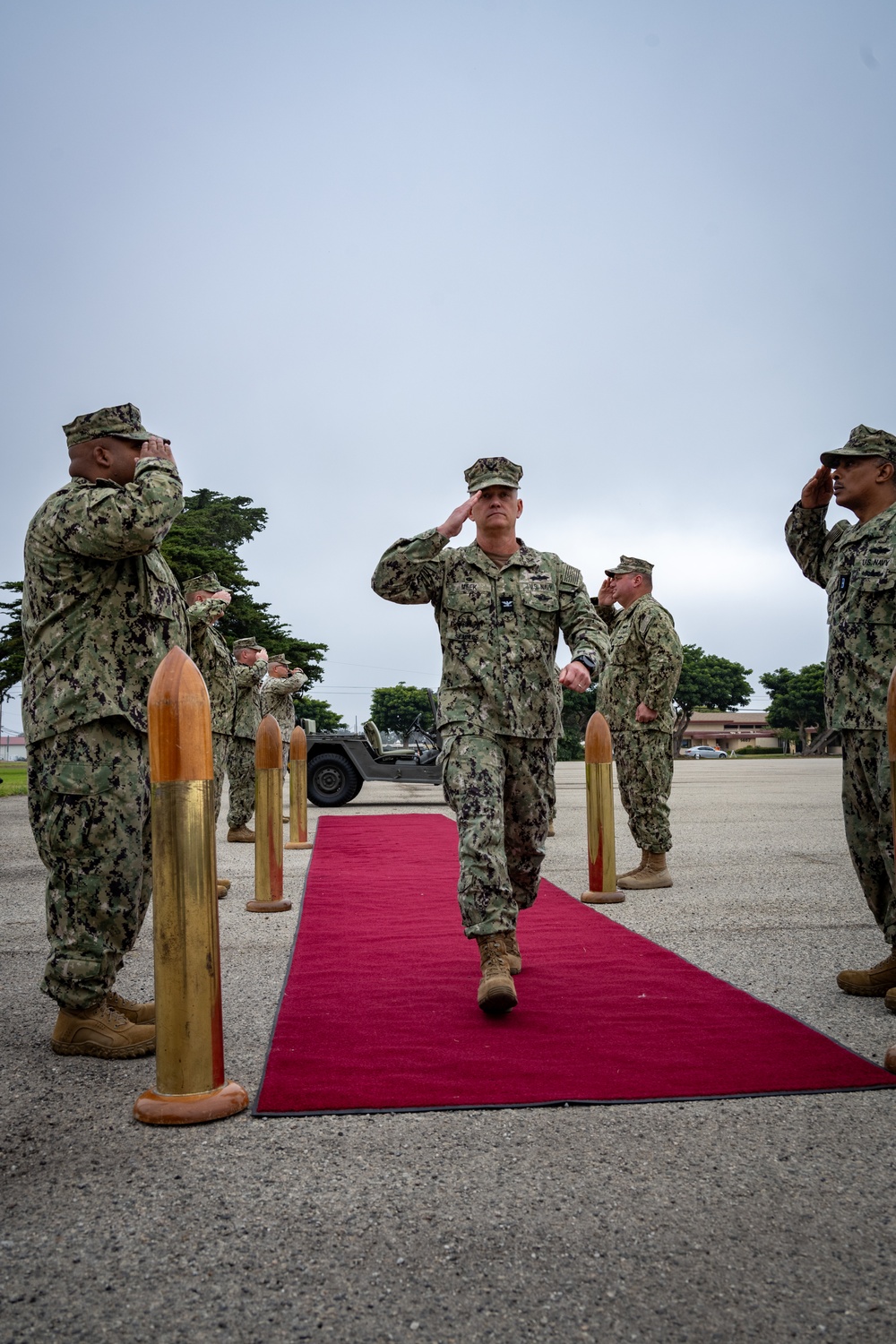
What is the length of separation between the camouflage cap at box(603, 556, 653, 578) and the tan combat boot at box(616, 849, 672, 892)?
6.61ft

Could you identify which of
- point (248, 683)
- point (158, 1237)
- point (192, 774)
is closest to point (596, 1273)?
point (158, 1237)

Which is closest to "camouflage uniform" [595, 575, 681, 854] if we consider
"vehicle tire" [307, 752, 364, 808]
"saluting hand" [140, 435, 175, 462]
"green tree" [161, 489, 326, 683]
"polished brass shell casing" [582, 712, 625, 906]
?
"polished brass shell casing" [582, 712, 625, 906]

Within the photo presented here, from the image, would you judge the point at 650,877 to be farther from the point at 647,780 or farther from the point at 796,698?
A: the point at 796,698

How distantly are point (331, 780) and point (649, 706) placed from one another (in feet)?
31.4

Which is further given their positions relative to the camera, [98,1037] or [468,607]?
[468,607]

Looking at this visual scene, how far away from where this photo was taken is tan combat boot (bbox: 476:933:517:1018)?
388 cm

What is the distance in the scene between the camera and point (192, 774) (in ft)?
9.59

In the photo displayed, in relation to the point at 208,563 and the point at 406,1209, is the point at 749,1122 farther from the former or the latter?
the point at 208,563

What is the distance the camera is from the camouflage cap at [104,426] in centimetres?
384

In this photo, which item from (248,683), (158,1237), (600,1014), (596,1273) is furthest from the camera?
(248,683)

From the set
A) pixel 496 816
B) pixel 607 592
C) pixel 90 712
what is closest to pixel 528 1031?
pixel 496 816

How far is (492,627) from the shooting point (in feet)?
14.8

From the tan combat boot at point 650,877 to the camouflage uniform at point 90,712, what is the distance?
4366 mm

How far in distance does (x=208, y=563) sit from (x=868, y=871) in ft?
116
